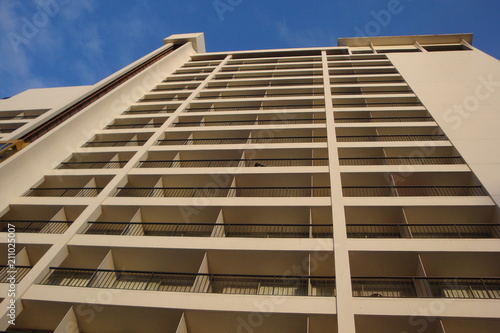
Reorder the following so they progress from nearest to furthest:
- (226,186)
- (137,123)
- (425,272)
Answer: (425,272) → (226,186) → (137,123)

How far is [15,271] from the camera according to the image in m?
12.9

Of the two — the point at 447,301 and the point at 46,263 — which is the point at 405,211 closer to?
the point at 447,301

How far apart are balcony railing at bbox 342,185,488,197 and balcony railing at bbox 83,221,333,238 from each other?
8.31 feet

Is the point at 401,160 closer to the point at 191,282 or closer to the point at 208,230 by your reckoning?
the point at 208,230

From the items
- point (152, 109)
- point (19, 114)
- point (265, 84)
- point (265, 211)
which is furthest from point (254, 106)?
point (19, 114)

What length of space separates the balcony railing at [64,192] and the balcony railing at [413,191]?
39.2ft

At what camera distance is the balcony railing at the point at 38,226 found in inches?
591

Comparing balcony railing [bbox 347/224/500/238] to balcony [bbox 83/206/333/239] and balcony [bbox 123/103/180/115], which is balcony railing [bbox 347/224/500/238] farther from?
balcony [bbox 123/103/180/115]

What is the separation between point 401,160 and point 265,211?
7951 mm

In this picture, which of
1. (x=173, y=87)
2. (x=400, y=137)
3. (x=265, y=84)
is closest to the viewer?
(x=400, y=137)

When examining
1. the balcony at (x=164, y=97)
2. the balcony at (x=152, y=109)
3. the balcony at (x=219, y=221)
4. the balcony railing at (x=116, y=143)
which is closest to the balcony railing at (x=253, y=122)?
the balcony railing at (x=116, y=143)

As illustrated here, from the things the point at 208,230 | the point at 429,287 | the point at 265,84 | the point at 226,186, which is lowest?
the point at 429,287

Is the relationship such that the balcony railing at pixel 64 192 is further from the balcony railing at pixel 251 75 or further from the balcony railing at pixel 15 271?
the balcony railing at pixel 251 75

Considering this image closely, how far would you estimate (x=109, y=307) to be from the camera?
1082cm
